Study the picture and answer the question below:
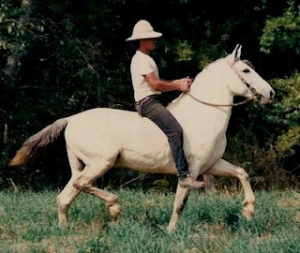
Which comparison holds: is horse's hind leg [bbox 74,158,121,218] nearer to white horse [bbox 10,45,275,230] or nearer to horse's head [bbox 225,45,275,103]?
white horse [bbox 10,45,275,230]

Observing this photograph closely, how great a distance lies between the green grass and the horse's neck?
1009 millimetres

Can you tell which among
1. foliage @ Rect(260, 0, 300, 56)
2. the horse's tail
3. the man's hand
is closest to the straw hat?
the man's hand

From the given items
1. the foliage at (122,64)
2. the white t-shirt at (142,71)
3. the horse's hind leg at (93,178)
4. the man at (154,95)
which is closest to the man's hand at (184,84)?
the man at (154,95)

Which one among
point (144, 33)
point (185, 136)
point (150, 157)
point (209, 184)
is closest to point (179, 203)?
point (150, 157)

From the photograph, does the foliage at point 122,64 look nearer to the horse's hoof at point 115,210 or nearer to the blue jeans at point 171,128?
the blue jeans at point 171,128

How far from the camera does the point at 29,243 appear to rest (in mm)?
9328

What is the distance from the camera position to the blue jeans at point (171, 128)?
10.2 metres

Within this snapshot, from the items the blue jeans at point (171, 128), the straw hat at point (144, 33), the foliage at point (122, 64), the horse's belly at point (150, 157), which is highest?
the straw hat at point (144, 33)

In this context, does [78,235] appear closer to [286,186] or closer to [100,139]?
[100,139]

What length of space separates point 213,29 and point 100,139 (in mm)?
9743

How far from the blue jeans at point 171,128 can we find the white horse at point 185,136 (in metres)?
0.14

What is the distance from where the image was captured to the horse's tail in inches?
433

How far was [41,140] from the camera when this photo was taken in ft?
36.5

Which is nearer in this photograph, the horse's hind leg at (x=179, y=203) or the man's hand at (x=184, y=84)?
the horse's hind leg at (x=179, y=203)
